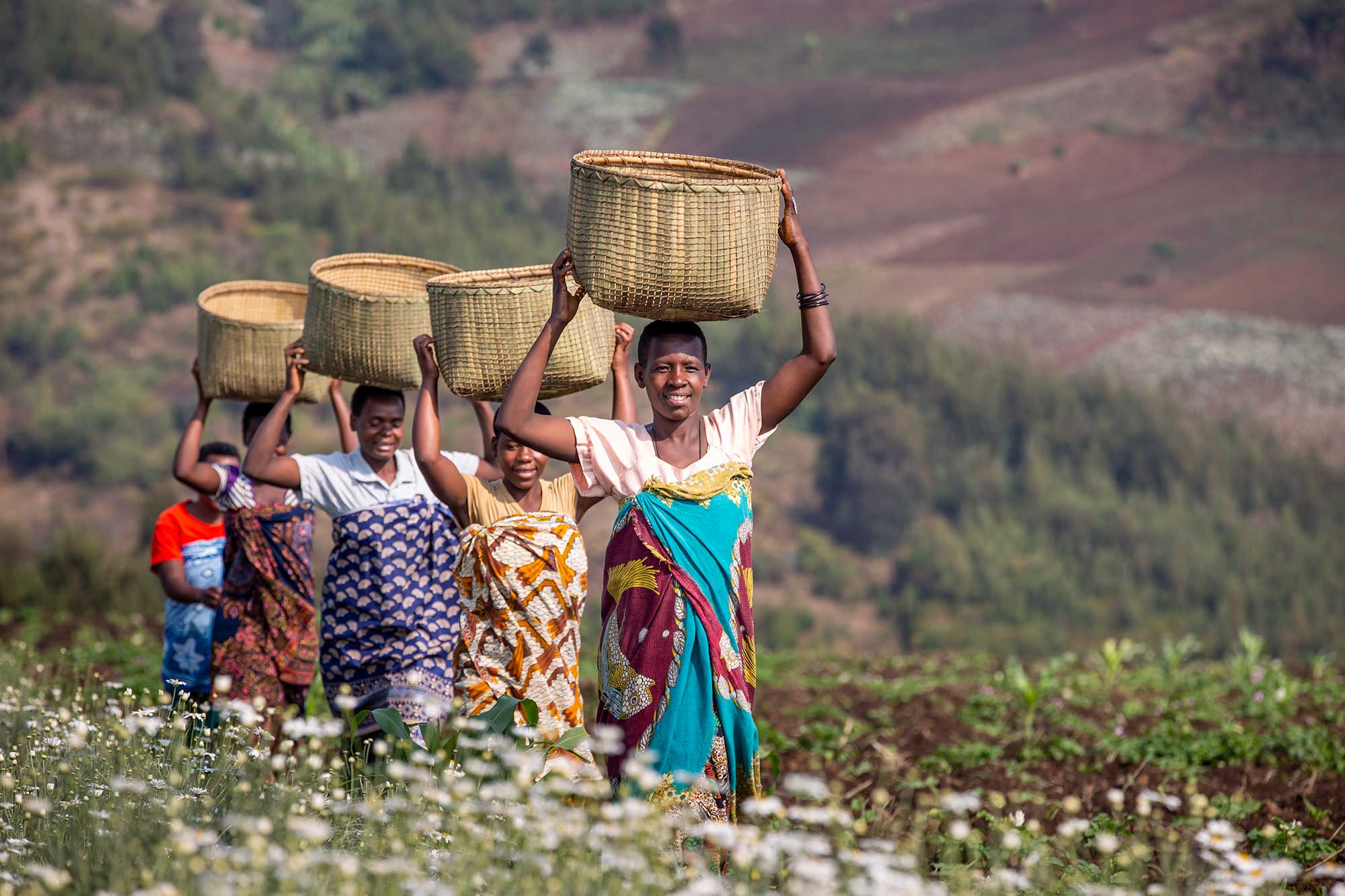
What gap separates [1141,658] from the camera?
1209 centimetres

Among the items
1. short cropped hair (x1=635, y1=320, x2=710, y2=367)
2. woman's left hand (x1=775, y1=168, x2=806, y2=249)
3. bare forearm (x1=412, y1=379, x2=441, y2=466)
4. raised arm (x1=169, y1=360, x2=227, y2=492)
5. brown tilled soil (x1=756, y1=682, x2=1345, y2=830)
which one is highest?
woman's left hand (x1=775, y1=168, x2=806, y2=249)

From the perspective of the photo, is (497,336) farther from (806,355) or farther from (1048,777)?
(1048,777)

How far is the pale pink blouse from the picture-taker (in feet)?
12.3

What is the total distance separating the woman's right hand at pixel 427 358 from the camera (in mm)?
4445

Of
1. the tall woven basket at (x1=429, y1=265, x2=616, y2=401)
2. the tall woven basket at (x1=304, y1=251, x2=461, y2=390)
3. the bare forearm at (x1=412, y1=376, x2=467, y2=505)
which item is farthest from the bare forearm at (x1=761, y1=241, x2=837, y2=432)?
the tall woven basket at (x1=304, y1=251, x2=461, y2=390)

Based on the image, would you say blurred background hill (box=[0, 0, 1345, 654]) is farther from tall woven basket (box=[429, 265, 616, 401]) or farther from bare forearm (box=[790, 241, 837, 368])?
bare forearm (box=[790, 241, 837, 368])

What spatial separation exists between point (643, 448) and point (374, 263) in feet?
6.69

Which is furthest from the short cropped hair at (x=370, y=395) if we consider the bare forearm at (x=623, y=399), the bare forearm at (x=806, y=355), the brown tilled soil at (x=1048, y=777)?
the brown tilled soil at (x=1048, y=777)

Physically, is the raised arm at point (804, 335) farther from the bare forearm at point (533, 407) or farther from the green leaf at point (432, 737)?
the green leaf at point (432, 737)

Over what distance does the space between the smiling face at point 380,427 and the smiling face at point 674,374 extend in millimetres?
1492

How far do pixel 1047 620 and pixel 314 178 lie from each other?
102ft

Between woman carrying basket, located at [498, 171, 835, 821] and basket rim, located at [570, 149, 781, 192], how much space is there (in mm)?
105

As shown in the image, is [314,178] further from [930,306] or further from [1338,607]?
[1338,607]

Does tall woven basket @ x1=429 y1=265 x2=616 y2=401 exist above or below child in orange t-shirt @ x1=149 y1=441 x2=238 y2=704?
above
